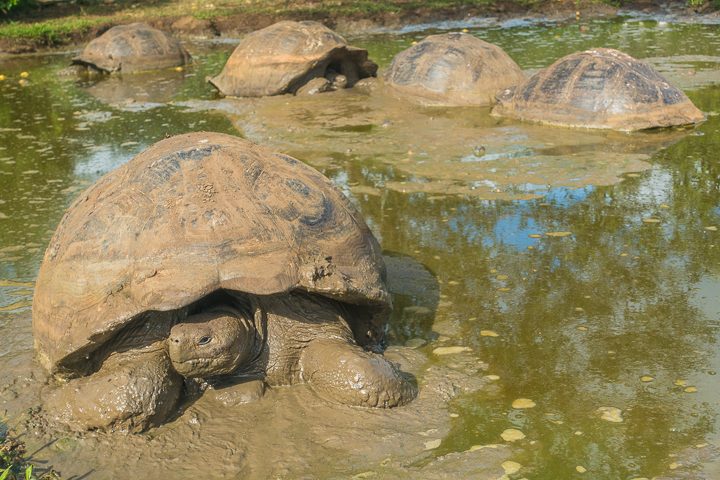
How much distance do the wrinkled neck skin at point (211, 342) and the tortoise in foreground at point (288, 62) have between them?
326 inches

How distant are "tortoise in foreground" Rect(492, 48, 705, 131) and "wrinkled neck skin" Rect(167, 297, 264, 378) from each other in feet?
20.1

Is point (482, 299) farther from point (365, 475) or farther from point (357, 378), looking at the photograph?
point (365, 475)

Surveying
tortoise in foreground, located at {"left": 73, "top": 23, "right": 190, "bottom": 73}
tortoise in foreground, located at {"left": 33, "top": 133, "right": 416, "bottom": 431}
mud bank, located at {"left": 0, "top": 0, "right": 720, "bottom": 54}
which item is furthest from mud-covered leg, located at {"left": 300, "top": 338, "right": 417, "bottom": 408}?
mud bank, located at {"left": 0, "top": 0, "right": 720, "bottom": 54}

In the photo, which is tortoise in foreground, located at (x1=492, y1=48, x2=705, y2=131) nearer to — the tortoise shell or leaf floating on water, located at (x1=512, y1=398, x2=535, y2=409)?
the tortoise shell

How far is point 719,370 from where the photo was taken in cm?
410

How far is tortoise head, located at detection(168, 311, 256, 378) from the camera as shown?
11.9 feet

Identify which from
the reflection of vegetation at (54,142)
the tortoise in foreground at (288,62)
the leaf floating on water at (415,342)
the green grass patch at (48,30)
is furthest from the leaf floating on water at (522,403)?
the green grass patch at (48,30)

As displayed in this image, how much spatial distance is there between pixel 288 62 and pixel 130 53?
4.81 meters

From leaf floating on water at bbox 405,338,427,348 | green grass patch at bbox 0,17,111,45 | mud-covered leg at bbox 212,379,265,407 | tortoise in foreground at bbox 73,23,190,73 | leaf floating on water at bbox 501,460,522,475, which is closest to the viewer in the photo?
leaf floating on water at bbox 501,460,522,475

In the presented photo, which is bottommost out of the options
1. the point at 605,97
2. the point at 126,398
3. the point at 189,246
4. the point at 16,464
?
the point at 16,464

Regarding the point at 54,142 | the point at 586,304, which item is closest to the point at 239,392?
the point at 586,304

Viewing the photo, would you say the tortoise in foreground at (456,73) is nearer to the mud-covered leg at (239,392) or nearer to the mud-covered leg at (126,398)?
the mud-covered leg at (239,392)

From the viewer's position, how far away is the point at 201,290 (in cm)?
363

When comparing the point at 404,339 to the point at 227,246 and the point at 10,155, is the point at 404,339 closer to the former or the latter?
the point at 227,246
